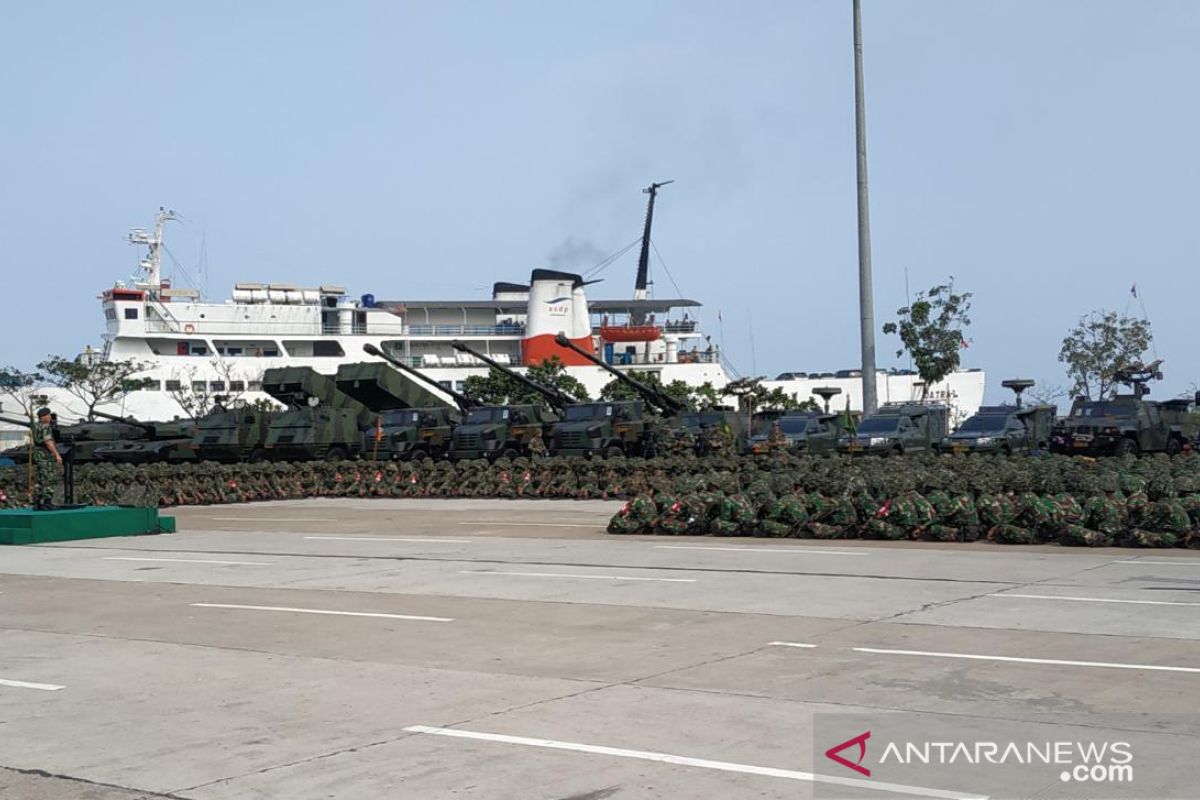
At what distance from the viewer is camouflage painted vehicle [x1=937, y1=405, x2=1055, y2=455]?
3397cm

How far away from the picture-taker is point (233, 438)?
133 feet

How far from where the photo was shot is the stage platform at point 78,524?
70.3 ft

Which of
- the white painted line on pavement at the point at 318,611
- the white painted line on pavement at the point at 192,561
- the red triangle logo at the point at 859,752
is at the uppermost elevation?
the white painted line on pavement at the point at 192,561

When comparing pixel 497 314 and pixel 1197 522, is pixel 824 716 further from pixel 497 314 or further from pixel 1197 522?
pixel 497 314

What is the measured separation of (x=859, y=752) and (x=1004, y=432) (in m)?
29.1

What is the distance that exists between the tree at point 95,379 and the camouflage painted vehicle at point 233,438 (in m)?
21.3

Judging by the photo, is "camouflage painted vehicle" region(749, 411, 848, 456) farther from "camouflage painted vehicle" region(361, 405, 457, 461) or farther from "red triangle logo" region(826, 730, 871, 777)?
"red triangle logo" region(826, 730, 871, 777)

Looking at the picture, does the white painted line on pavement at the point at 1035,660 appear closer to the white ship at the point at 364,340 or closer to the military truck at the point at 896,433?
the military truck at the point at 896,433

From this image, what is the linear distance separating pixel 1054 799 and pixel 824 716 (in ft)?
6.15

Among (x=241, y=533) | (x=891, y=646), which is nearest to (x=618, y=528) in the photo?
(x=241, y=533)

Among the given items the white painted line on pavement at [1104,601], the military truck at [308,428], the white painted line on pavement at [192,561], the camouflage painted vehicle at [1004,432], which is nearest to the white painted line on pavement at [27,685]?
the white painted line on pavement at [192,561]

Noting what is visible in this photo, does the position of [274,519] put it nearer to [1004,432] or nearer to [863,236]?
[863,236]

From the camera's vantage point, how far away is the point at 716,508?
19.7m

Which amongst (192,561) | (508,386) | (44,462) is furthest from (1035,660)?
(508,386)
